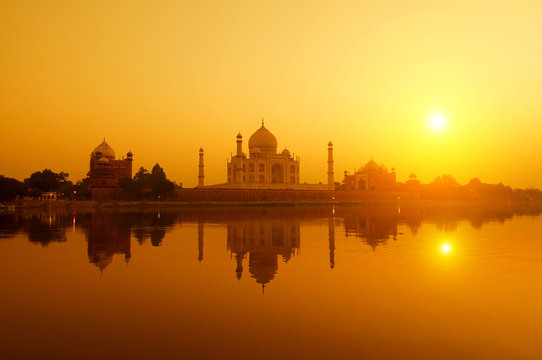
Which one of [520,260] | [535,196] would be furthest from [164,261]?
[535,196]

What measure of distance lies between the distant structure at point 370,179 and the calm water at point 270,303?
5904cm

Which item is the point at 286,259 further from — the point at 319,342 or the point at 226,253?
the point at 319,342

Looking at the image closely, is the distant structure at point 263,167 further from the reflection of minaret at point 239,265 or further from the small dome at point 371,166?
the reflection of minaret at point 239,265

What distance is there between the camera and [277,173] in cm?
6116

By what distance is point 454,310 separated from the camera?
662 cm

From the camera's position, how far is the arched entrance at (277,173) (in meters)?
60.7

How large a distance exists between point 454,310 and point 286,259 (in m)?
5.21

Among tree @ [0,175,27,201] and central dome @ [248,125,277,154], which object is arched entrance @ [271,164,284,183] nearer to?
central dome @ [248,125,277,154]

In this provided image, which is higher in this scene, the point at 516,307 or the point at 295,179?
the point at 295,179

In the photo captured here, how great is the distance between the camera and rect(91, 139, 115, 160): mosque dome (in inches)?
2203

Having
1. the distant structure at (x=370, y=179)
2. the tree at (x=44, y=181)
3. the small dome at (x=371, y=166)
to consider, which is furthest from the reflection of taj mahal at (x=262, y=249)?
the small dome at (x=371, y=166)

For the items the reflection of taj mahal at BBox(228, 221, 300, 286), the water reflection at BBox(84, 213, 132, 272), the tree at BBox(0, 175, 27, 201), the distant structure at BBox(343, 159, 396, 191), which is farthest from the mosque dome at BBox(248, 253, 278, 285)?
the distant structure at BBox(343, 159, 396, 191)

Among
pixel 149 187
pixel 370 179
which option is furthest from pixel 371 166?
pixel 149 187

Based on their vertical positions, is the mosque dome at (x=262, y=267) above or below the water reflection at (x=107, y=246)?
below
